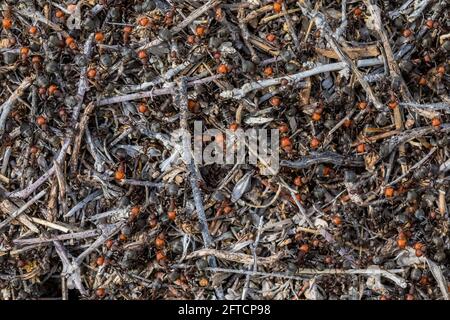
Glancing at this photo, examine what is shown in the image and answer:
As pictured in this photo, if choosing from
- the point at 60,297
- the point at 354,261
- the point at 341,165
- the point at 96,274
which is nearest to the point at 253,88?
the point at 341,165

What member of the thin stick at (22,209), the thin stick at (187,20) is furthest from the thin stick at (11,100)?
the thin stick at (187,20)

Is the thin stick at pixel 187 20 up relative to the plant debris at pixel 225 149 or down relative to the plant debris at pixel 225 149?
up

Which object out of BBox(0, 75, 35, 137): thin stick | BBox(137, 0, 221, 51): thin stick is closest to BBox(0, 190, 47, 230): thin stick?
BBox(0, 75, 35, 137): thin stick

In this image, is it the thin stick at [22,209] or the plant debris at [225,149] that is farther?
the thin stick at [22,209]

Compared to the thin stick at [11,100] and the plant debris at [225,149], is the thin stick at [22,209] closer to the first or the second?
the plant debris at [225,149]

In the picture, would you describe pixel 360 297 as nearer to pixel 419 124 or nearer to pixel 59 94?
pixel 419 124

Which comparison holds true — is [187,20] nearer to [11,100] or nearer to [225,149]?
[225,149]

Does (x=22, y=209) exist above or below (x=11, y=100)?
below

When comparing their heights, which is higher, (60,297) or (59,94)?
(59,94)

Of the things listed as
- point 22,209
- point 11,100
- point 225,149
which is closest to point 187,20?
point 225,149

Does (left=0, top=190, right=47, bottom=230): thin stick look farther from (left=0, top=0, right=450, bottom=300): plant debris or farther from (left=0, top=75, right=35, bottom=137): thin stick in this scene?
(left=0, top=75, right=35, bottom=137): thin stick

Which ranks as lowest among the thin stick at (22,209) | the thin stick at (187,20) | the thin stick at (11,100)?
the thin stick at (22,209)
